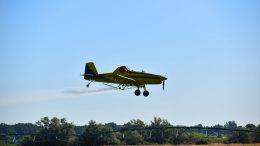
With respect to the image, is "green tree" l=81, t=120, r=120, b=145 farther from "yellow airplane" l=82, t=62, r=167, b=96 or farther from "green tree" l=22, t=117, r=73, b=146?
"yellow airplane" l=82, t=62, r=167, b=96

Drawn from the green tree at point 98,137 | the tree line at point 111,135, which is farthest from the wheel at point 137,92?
the green tree at point 98,137

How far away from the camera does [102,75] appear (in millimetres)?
67125

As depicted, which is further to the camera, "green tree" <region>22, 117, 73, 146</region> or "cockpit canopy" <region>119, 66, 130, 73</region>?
"green tree" <region>22, 117, 73, 146</region>

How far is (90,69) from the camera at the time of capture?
A: 2699 inches

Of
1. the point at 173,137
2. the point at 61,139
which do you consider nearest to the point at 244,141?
the point at 173,137

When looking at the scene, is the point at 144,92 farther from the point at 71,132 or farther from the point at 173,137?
the point at 71,132

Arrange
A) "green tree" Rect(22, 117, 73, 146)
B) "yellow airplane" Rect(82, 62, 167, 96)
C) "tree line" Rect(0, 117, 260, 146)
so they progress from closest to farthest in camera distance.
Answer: "yellow airplane" Rect(82, 62, 167, 96)
"tree line" Rect(0, 117, 260, 146)
"green tree" Rect(22, 117, 73, 146)

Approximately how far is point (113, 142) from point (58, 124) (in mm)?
24750

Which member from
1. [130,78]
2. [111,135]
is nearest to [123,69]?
[130,78]

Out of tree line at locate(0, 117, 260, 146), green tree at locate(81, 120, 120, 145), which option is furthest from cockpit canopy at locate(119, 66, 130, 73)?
green tree at locate(81, 120, 120, 145)

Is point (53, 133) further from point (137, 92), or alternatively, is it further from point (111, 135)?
point (137, 92)

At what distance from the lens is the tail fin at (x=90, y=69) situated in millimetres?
68125

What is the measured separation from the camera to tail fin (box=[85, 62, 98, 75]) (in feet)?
224

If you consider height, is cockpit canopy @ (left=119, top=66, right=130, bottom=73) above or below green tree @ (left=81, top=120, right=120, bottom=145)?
above
